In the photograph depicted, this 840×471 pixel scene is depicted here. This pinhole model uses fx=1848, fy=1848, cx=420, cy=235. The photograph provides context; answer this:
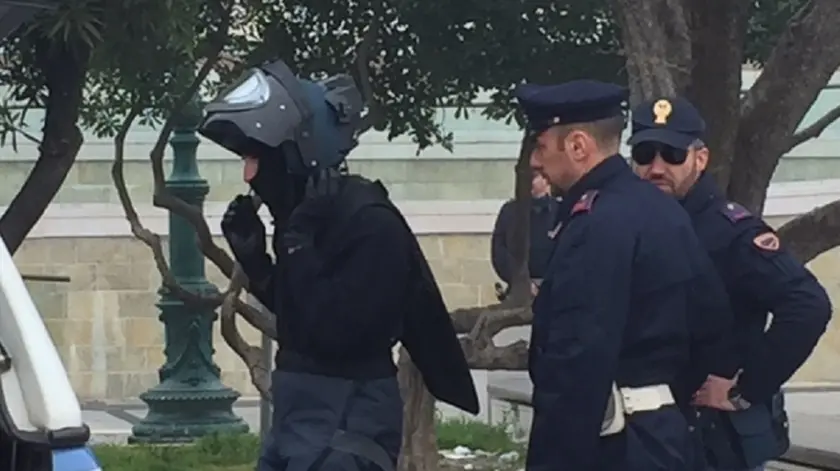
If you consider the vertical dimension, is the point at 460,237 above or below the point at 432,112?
below

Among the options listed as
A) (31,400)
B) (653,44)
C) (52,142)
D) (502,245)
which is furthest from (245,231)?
(502,245)

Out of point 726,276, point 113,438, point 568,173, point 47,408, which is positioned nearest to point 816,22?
point 726,276

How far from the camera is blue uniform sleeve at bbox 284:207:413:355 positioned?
476 centimetres

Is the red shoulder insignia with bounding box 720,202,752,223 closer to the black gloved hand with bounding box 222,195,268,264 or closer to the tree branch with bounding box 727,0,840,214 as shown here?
the black gloved hand with bounding box 222,195,268,264

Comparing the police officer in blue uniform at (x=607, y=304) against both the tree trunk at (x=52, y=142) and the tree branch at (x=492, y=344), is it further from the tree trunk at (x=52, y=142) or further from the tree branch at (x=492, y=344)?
the tree trunk at (x=52, y=142)

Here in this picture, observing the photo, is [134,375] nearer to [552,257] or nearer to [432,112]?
[432,112]

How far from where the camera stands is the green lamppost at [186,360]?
12.1 metres

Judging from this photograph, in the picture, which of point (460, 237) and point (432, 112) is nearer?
point (432, 112)

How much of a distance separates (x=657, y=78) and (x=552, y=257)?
8.14ft

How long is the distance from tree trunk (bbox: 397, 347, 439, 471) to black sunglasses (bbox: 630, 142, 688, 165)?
11.2 ft

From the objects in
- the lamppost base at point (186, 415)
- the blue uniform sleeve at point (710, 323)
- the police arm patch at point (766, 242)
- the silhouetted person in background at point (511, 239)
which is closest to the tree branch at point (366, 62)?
the silhouetted person in background at point (511, 239)

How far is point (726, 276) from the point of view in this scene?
16.4 feet

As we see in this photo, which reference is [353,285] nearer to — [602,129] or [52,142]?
[602,129]

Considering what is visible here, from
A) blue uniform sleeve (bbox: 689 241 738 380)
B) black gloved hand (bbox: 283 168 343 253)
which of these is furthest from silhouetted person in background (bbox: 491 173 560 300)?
black gloved hand (bbox: 283 168 343 253)
